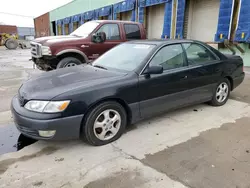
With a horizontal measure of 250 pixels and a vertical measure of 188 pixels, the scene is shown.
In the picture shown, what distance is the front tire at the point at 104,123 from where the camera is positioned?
9.37 ft

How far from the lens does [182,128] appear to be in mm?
3598

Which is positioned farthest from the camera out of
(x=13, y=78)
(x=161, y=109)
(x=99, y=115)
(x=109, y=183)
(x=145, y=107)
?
(x=13, y=78)

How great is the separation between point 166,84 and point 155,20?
12554 millimetres

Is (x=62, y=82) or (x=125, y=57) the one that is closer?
(x=62, y=82)

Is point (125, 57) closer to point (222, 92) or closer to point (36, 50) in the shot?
point (222, 92)

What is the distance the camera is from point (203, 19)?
38.1 ft

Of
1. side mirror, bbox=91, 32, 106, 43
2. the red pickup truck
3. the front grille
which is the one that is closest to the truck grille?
the red pickup truck

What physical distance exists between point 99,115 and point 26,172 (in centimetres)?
110

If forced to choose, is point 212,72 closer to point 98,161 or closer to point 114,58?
point 114,58

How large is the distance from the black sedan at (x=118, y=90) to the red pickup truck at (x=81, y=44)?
264cm

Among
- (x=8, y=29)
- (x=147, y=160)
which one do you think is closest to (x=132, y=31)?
(x=147, y=160)

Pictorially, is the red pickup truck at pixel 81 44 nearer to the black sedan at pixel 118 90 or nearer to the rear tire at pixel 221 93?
the black sedan at pixel 118 90

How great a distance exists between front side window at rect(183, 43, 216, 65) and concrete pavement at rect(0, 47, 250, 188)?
46.4 inches

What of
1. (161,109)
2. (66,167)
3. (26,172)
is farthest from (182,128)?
(26,172)
